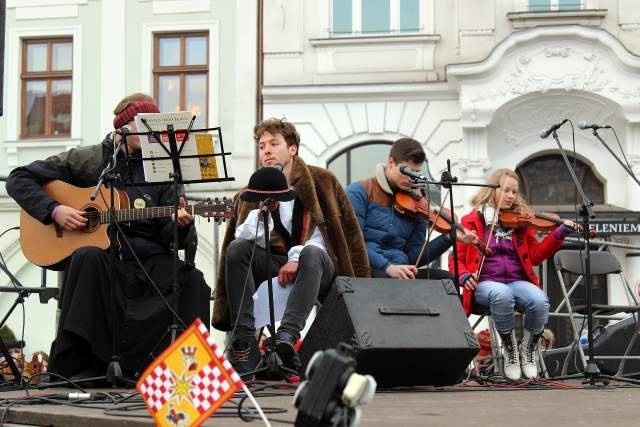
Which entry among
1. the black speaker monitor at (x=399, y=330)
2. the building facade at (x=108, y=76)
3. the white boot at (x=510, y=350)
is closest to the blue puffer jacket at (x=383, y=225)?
the white boot at (x=510, y=350)

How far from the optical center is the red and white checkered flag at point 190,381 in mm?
3078

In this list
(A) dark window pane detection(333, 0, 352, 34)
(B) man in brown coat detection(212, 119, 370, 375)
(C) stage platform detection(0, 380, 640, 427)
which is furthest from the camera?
(A) dark window pane detection(333, 0, 352, 34)

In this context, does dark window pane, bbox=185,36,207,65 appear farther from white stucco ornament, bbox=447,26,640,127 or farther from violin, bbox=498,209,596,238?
violin, bbox=498,209,596,238

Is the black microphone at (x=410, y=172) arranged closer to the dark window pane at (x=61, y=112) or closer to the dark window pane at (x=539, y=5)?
the dark window pane at (x=539, y=5)

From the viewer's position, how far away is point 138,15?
655 inches

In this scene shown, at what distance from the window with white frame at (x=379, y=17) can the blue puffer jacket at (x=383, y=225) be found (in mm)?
9185

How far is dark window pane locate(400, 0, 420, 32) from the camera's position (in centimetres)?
1560

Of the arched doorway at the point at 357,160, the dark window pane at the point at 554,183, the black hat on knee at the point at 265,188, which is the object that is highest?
the arched doorway at the point at 357,160

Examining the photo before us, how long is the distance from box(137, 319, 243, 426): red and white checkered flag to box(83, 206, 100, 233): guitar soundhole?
2666 millimetres

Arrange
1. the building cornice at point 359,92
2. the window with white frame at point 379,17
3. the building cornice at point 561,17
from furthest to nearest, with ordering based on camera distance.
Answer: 1. the window with white frame at point 379,17
2. the building cornice at point 359,92
3. the building cornice at point 561,17

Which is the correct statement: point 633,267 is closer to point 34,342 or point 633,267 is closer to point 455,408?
point 34,342

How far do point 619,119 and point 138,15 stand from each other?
7.48m

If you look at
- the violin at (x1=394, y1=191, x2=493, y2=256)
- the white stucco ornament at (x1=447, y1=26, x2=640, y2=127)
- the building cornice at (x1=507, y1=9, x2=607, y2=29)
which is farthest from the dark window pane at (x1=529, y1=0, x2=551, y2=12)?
the violin at (x1=394, y1=191, x2=493, y2=256)

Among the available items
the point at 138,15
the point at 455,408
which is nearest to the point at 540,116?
the point at 138,15
